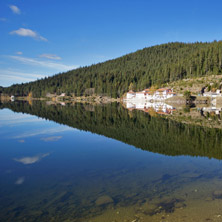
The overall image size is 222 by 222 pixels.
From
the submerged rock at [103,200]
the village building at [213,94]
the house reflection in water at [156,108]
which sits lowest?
the submerged rock at [103,200]

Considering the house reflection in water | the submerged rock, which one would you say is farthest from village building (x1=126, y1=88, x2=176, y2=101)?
the submerged rock

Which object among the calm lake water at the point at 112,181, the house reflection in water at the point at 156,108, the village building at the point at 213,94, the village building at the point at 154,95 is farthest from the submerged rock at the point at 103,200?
the village building at the point at 154,95

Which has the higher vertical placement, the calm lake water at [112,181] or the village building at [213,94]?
the village building at [213,94]

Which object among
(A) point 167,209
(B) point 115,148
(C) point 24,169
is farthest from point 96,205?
(B) point 115,148

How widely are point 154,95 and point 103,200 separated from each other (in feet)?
459

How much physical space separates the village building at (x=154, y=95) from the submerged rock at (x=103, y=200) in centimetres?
11966

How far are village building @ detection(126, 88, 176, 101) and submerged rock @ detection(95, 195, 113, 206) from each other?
11966 cm

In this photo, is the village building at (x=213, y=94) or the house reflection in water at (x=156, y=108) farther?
the village building at (x=213, y=94)

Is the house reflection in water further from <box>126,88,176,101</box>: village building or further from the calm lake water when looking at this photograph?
the calm lake water

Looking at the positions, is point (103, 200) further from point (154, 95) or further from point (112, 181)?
point (154, 95)

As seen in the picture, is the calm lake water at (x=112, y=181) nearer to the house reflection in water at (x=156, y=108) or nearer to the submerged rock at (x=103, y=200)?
the submerged rock at (x=103, y=200)

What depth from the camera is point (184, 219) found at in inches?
315

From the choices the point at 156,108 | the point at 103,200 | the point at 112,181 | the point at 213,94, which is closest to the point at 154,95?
the point at 213,94

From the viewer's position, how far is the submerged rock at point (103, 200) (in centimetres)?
934
